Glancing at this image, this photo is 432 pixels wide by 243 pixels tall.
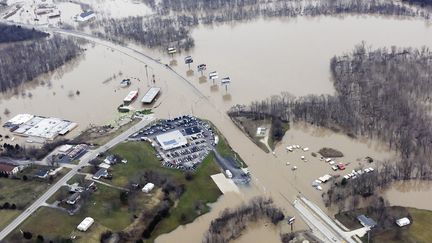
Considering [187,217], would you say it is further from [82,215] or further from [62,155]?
[62,155]

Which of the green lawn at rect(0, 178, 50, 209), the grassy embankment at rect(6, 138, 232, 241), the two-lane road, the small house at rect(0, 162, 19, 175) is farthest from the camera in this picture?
the small house at rect(0, 162, 19, 175)

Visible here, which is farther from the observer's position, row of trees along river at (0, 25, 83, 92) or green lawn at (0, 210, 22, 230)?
row of trees along river at (0, 25, 83, 92)

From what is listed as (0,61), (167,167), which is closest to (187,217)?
(167,167)

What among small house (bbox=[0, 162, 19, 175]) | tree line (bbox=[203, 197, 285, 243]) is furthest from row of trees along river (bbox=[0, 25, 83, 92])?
tree line (bbox=[203, 197, 285, 243])

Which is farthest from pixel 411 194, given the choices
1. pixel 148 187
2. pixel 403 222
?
pixel 148 187

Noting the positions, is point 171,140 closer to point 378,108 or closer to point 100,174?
point 100,174

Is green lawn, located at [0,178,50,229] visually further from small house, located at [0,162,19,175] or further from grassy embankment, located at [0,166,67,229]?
small house, located at [0,162,19,175]
